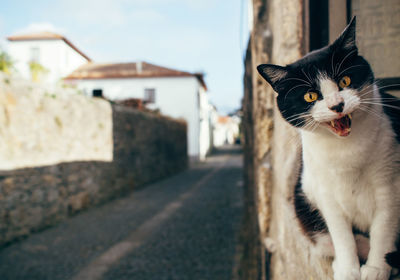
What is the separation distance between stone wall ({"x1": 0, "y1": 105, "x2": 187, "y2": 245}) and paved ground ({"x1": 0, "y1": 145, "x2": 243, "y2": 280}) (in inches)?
10.4

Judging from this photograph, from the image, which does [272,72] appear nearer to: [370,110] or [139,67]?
[370,110]

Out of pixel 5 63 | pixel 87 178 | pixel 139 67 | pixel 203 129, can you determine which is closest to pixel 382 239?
pixel 5 63

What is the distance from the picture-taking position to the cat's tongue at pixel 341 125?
1.92 ft

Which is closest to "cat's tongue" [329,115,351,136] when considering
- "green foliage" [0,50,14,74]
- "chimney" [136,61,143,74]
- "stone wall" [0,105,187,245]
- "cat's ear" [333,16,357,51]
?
"cat's ear" [333,16,357,51]

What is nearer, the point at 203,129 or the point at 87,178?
the point at 87,178

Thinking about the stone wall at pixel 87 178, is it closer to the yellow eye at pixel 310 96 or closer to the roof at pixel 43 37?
the roof at pixel 43 37

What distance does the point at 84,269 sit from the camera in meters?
3.37

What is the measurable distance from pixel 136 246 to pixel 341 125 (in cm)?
398

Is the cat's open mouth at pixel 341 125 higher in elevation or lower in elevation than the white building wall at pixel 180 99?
lower

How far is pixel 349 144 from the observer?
650mm

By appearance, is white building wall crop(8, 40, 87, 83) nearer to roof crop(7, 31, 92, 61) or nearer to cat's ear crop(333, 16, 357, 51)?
roof crop(7, 31, 92, 61)

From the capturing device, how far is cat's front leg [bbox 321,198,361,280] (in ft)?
2.24

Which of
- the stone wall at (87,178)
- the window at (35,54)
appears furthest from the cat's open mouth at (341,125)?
the stone wall at (87,178)

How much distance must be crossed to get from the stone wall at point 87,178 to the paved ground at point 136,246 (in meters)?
0.26
